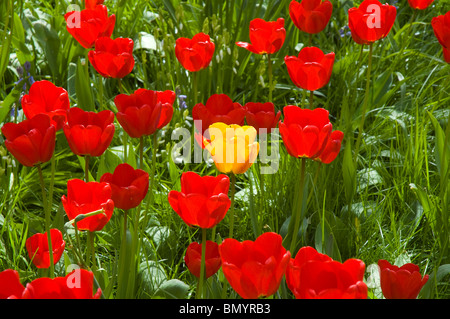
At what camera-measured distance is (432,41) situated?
102 inches

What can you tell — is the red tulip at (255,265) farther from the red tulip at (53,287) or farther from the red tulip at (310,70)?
the red tulip at (310,70)

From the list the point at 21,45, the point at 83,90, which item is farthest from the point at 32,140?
the point at 21,45

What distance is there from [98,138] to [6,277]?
1.27 ft

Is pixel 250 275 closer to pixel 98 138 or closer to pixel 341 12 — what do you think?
pixel 98 138

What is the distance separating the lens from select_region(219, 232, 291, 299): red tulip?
0.91m

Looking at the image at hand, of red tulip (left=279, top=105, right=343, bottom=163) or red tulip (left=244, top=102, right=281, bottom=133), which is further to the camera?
red tulip (left=244, top=102, right=281, bottom=133)

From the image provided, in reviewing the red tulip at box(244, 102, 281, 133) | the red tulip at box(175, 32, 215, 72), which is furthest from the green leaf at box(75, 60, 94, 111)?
the red tulip at box(244, 102, 281, 133)

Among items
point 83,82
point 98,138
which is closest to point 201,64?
point 83,82

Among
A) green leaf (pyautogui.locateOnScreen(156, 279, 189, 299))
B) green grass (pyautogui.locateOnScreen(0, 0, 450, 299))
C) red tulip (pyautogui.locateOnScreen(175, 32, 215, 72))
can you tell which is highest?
red tulip (pyautogui.locateOnScreen(175, 32, 215, 72))

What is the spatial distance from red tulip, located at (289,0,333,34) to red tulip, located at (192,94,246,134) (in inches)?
18.4

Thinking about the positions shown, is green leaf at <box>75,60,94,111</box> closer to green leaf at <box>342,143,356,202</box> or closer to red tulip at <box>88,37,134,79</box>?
red tulip at <box>88,37,134,79</box>

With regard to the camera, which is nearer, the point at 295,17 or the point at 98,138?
the point at 98,138

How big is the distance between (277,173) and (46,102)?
2.27 ft

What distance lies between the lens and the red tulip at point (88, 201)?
3.72 ft
